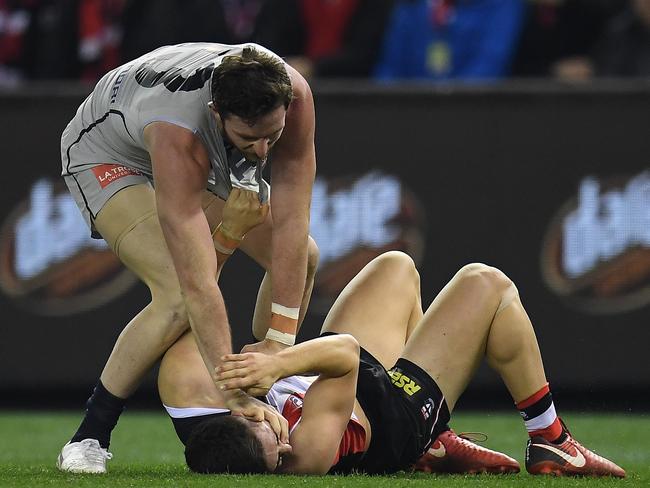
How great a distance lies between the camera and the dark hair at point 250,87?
459 cm

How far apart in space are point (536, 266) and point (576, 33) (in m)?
2.08

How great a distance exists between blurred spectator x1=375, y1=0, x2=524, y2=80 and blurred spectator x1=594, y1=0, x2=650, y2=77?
0.63 m

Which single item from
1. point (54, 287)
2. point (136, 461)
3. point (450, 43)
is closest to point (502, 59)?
point (450, 43)

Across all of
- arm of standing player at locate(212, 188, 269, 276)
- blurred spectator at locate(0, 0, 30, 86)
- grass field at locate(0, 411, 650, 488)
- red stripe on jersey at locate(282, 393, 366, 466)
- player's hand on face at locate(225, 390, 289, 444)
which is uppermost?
Answer: blurred spectator at locate(0, 0, 30, 86)

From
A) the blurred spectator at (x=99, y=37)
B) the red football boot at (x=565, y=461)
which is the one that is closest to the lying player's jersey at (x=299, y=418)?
the red football boot at (x=565, y=461)

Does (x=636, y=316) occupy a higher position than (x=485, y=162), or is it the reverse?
(x=485, y=162)

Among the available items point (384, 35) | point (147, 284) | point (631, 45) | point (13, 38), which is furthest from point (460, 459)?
point (13, 38)

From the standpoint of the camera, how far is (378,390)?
496cm

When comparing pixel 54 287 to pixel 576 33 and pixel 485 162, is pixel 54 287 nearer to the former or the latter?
pixel 485 162

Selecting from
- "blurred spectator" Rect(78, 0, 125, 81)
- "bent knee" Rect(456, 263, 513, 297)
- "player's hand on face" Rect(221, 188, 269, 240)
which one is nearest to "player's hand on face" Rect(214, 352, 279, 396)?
"player's hand on face" Rect(221, 188, 269, 240)

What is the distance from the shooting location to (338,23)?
31.1 feet

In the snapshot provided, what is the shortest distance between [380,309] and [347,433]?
67 cm

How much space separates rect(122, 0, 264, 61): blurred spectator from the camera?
30.7ft

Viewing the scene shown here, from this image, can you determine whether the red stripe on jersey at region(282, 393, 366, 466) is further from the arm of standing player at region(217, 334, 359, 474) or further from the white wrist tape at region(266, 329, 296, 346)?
the white wrist tape at region(266, 329, 296, 346)
